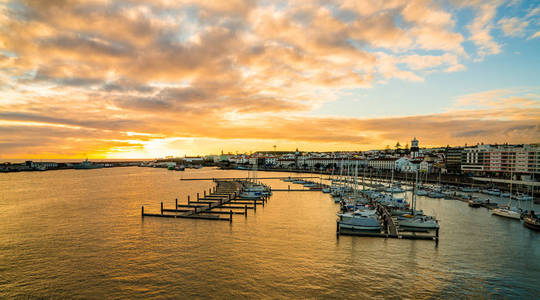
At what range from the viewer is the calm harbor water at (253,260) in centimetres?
1588

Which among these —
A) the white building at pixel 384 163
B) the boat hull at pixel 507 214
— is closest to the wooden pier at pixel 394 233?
the boat hull at pixel 507 214

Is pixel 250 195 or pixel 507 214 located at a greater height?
pixel 507 214

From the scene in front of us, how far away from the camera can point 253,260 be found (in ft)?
64.6

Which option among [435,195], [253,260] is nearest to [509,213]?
[435,195]

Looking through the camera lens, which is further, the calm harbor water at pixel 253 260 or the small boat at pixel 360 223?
the small boat at pixel 360 223

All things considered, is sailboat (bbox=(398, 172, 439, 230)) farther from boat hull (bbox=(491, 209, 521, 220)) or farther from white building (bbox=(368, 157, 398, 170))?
white building (bbox=(368, 157, 398, 170))

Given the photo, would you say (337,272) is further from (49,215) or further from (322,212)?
(49,215)

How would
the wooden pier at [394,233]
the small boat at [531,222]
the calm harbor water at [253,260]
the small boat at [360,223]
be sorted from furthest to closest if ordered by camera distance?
the small boat at [531,222] → the small boat at [360,223] → the wooden pier at [394,233] → the calm harbor water at [253,260]

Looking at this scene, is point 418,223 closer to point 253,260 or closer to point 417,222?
point 417,222

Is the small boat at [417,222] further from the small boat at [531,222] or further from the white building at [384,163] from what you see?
the white building at [384,163]

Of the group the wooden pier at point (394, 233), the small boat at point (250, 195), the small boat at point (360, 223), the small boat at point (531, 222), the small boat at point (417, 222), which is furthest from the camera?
the small boat at point (250, 195)

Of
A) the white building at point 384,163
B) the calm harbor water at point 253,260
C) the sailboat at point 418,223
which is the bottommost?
the calm harbor water at point 253,260

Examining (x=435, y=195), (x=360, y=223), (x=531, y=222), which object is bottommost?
(x=360, y=223)

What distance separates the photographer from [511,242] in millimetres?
24828
